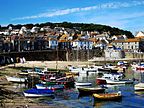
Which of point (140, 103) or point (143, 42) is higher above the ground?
point (143, 42)

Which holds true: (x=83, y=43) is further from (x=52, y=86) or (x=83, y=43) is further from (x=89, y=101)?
(x=89, y=101)

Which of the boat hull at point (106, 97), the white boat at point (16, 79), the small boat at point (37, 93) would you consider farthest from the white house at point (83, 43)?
the boat hull at point (106, 97)

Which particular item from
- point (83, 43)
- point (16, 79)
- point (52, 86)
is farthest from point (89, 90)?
point (83, 43)

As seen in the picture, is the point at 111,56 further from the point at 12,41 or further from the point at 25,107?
the point at 25,107

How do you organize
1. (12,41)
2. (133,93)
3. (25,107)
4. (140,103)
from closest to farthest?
(25,107) → (140,103) → (133,93) → (12,41)

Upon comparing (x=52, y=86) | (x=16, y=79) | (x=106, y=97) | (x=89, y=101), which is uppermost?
(x=16, y=79)

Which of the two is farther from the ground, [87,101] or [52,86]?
[52,86]

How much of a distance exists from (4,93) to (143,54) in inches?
3330

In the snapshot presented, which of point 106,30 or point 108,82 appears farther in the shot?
point 106,30

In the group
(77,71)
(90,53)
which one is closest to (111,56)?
(90,53)

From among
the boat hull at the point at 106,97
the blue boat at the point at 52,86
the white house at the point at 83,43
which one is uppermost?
the white house at the point at 83,43

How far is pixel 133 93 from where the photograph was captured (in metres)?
48.8

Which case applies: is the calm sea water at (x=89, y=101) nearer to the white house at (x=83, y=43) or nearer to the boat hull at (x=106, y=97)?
the boat hull at (x=106, y=97)

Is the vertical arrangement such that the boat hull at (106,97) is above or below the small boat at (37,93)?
below
